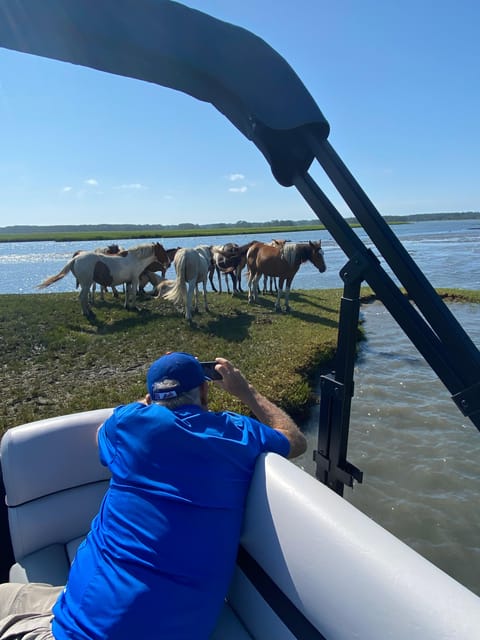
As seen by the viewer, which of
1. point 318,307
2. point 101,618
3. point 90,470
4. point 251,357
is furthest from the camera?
point 318,307

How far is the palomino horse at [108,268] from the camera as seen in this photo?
10755mm

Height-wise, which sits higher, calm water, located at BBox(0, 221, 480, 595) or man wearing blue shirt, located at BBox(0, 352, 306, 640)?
man wearing blue shirt, located at BBox(0, 352, 306, 640)

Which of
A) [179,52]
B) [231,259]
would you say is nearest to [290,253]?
[231,259]

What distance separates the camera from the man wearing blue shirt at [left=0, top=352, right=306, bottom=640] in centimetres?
147

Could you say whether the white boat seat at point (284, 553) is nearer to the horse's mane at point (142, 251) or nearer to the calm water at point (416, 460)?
the calm water at point (416, 460)

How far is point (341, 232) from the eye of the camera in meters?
2.00

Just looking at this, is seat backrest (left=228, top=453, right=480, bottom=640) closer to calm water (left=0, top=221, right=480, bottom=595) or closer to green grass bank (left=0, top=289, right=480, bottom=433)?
calm water (left=0, top=221, right=480, bottom=595)

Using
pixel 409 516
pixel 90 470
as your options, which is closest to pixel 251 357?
pixel 409 516

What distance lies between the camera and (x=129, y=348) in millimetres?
7988

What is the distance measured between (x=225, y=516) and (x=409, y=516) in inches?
105

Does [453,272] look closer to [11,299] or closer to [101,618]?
[11,299]

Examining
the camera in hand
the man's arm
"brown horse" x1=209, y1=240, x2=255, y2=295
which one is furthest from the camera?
"brown horse" x1=209, y1=240, x2=255, y2=295

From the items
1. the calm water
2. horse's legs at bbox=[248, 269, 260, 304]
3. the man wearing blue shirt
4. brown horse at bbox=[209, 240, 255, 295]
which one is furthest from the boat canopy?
brown horse at bbox=[209, 240, 255, 295]

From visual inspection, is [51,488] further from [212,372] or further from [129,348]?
[129,348]
